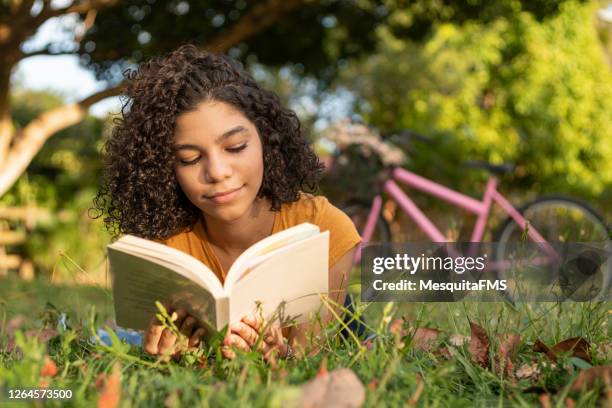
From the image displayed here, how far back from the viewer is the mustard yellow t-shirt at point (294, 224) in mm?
2119

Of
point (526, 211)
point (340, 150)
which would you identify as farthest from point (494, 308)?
point (340, 150)

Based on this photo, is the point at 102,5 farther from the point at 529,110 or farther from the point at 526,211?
the point at 529,110

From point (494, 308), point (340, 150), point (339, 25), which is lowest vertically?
point (494, 308)

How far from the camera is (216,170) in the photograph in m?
1.78

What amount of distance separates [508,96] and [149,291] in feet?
47.6

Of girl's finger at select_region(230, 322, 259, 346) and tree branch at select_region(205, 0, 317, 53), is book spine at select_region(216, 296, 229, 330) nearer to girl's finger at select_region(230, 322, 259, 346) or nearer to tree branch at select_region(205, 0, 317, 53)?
girl's finger at select_region(230, 322, 259, 346)

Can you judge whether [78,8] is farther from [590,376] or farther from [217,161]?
[590,376]

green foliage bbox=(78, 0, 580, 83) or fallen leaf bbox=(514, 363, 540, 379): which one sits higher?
green foliage bbox=(78, 0, 580, 83)

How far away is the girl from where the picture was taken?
1.84m

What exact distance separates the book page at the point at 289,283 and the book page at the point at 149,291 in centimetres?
7

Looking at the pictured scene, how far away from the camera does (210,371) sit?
130 cm

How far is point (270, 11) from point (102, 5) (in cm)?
152

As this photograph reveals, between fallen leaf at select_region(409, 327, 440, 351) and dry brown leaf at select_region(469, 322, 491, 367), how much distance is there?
0.43 feet

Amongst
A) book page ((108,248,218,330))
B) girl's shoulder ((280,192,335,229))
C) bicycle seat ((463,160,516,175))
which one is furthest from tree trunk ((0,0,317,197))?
book page ((108,248,218,330))
